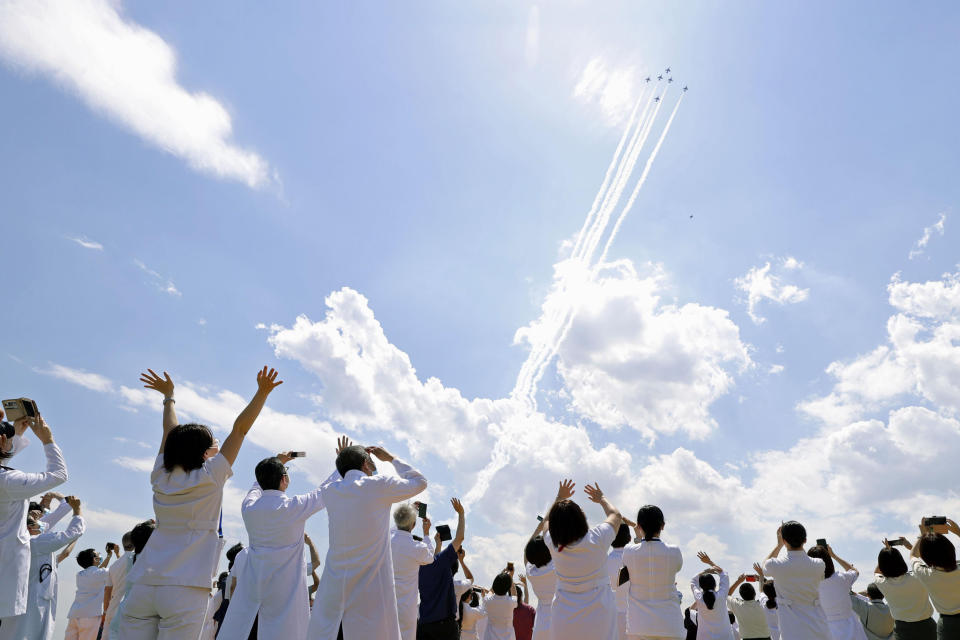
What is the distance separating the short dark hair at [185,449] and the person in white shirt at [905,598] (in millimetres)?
10575

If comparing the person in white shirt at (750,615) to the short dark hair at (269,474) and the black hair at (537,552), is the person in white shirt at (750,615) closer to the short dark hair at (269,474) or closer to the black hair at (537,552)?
the black hair at (537,552)

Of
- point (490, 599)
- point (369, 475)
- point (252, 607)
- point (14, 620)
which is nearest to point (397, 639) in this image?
point (369, 475)

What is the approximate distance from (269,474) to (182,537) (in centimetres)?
219

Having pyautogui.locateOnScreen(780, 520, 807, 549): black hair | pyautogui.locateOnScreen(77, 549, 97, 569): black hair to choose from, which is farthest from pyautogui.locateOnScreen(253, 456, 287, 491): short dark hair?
pyautogui.locateOnScreen(77, 549, 97, 569): black hair

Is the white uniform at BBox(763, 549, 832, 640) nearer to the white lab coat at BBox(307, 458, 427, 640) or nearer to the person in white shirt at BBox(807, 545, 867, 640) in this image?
the person in white shirt at BBox(807, 545, 867, 640)

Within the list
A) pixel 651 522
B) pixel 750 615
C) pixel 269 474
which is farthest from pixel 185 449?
pixel 750 615

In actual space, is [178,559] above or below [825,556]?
below

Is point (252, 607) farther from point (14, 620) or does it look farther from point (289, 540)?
point (14, 620)

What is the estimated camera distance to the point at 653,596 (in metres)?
7.21

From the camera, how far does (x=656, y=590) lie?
283 inches

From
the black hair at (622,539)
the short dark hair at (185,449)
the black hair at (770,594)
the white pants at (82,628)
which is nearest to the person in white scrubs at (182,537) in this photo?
the short dark hair at (185,449)

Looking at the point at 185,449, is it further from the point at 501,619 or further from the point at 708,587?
the point at 708,587

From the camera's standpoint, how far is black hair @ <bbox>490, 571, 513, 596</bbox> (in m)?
13.1

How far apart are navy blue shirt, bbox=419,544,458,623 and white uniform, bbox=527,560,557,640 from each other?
4.00 feet
